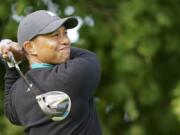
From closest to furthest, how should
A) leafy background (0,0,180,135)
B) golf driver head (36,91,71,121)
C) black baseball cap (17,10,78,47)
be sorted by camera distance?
golf driver head (36,91,71,121)
black baseball cap (17,10,78,47)
leafy background (0,0,180,135)

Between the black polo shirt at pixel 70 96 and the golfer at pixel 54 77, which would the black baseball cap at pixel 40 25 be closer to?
the golfer at pixel 54 77

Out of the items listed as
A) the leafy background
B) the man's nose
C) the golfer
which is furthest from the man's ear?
the leafy background

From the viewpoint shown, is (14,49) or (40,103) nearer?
(40,103)

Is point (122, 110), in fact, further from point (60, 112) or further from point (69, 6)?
point (60, 112)

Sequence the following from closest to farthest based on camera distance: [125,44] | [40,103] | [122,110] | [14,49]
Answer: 1. [40,103]
2. [14,49]
3. [125,44]
4. [122,110]

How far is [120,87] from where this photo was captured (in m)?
5.84

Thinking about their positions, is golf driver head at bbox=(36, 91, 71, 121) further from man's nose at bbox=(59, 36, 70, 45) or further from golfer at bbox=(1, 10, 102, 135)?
man's nose at bbox=(59, 36, 70, 45)

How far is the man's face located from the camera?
11.3 feet

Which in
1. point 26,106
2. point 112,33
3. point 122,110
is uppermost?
point 26,106

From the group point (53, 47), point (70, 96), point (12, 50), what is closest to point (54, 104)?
point (70, 96)

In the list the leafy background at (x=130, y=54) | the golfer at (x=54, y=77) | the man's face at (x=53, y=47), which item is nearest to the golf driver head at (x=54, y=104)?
the golfer at (x=54, y=77)

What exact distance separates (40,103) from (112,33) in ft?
8.53

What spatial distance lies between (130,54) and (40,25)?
7.37 ft

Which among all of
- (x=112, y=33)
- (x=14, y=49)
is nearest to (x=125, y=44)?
(x=112, y=33)
